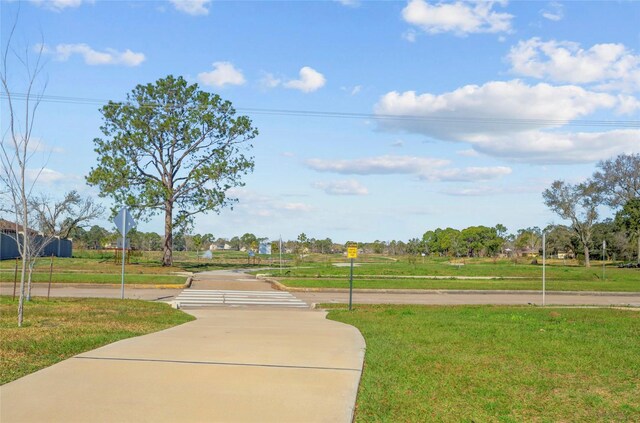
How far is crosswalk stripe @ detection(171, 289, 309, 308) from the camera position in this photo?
20.1m

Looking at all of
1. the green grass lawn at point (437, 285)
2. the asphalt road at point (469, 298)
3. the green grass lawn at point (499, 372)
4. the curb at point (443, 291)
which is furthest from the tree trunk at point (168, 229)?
the green grass lawn at point (499, 372)

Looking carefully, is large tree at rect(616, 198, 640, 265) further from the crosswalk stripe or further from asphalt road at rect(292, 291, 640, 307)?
the crosswalk stripe

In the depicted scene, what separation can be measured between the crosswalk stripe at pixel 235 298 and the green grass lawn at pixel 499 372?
25.2 feet

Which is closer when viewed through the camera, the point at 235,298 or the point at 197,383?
the point at 197,383

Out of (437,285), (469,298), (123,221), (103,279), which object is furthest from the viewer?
(437,285)

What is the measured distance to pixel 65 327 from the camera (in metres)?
11.1

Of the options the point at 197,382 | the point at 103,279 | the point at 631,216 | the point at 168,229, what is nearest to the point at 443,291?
the point at 103,279

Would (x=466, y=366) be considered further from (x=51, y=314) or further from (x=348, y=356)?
(x=51, y=314)

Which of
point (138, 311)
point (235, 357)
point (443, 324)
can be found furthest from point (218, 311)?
point (235, 357)

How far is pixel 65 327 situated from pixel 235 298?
438 inches

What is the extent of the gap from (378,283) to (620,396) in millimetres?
22369

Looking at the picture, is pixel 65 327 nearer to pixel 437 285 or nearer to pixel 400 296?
pixel 400 296

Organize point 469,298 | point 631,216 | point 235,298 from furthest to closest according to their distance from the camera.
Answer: point 631,216 → point 469,298 → point 235,298

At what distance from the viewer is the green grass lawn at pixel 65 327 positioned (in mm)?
7935
